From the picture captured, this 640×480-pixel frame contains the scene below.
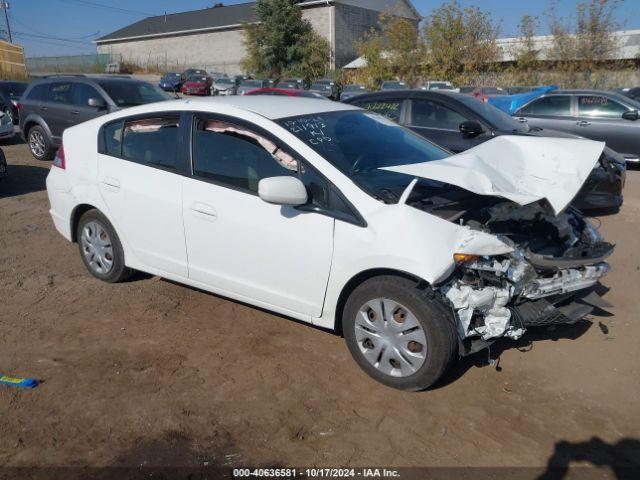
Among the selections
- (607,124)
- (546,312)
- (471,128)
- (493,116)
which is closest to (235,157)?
(546,312)

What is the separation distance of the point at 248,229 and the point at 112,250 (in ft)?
5.59

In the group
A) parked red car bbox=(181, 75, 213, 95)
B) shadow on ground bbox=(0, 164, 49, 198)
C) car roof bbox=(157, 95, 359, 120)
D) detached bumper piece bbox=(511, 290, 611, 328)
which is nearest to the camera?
detached bumper piece bbox=(511, 290, 611, 328)

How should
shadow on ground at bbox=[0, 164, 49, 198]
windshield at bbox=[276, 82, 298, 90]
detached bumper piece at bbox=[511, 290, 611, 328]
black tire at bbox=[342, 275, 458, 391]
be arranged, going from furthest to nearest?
windshield at bbox=[276, 82, 298, 90] < shadow on ground at bbox=[0, 164, 49, 198] < detached bumper piece at bbox=[511, 290, 611, 328] < black tire at bbox=[342, 275, 458, 391]

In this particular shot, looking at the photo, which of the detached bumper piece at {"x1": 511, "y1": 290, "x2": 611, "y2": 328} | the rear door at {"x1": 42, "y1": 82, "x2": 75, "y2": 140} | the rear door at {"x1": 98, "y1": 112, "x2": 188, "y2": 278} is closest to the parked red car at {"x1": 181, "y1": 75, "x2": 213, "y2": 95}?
the rear door at {"x1": 42, "y1": 82, "x2": 75, "y2": 140}

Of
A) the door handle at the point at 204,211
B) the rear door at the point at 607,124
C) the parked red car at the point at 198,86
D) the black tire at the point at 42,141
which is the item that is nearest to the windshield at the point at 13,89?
the black tire at the point at 42,141

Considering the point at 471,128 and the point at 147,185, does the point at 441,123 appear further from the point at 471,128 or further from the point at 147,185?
the point at 147,185

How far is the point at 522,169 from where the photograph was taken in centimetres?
389

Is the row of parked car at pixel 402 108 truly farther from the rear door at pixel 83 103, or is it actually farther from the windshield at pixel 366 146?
the windshield at pixel 366 146

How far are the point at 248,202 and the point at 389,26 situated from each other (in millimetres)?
35446

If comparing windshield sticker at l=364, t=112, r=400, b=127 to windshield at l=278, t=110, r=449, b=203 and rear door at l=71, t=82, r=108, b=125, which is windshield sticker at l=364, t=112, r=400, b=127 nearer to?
windshield at l=278, t=110, r=449, b=203

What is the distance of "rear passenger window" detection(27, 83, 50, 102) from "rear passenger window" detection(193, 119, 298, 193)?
28.7 feet

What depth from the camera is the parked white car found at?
3268 millimetres

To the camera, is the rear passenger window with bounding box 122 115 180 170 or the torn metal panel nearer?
the torn metal panel

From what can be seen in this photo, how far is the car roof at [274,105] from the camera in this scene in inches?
160
